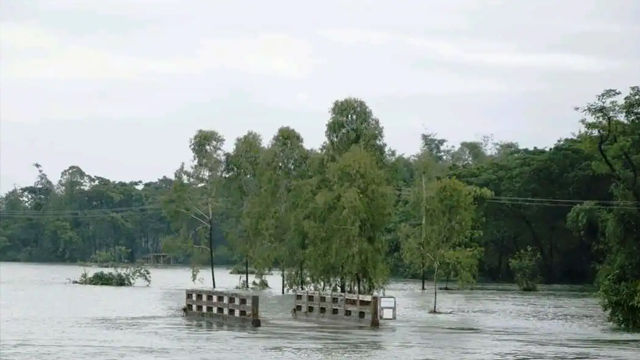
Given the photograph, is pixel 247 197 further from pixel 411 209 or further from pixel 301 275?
pixel 301 275

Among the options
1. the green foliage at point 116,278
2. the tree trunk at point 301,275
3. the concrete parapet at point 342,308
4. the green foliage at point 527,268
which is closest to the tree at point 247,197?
the tree trunk at point 301,275

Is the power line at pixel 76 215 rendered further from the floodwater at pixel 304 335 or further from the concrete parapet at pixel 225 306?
the concrete parapet at pixel 225 306

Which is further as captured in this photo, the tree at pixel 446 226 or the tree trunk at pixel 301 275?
the tree trunk at pixel 301 275

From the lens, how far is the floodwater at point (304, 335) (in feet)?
109

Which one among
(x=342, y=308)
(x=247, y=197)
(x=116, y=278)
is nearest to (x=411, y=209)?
(x=247, y=197)

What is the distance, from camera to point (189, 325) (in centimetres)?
4659

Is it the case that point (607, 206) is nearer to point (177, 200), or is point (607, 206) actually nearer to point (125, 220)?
point (177, 200)

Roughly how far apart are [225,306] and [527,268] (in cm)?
5386

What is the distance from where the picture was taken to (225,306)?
4869cm

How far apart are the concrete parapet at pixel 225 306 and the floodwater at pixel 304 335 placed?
917mm

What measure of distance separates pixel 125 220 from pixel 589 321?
131358mm

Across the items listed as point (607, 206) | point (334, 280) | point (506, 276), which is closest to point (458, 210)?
point (334, 280)

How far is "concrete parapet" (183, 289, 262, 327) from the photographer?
150ft

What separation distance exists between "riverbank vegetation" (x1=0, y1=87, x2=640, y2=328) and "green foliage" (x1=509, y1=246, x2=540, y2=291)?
0.15 metres
